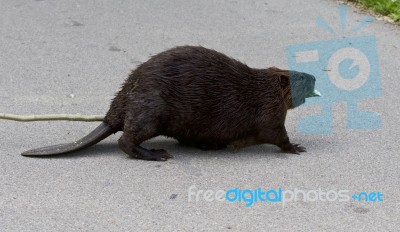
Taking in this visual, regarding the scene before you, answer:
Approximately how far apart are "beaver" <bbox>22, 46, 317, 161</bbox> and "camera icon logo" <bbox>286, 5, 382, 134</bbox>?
64 centimetres

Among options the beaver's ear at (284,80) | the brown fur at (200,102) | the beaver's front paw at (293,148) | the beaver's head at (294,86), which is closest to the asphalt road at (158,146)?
the beaver's front paw at (293,148)

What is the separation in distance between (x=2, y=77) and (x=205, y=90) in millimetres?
2290

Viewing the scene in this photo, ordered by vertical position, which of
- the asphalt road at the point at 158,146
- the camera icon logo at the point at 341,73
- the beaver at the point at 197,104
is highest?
the beaver at the point at 197,104

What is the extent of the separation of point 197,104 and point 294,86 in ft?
2.24

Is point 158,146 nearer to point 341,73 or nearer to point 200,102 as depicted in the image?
point 200,102

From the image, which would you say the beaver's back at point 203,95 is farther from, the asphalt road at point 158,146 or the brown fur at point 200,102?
the asphalt road at point 158,146

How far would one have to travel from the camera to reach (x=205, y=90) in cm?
469

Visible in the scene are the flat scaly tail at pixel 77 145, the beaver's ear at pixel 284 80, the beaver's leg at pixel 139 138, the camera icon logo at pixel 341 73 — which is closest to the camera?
the beaver's leg at pixel 139 138

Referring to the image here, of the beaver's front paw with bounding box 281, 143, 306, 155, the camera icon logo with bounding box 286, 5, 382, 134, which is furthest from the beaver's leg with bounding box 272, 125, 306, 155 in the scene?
the camera icon logo with bounding box 286, 5, 382, 134

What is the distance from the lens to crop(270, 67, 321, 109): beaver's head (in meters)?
4.86

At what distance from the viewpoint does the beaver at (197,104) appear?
4637mm

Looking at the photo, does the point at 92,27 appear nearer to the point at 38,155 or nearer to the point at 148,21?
the point at 148,21

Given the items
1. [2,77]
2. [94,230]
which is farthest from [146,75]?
Answer: [2,77]

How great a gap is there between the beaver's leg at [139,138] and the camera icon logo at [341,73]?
1.20 metres
